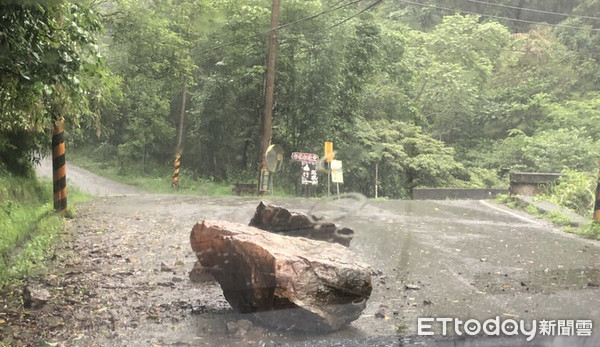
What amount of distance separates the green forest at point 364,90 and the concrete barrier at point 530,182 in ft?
1.81

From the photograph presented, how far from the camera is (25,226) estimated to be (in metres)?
6.32

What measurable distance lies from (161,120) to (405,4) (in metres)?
7.36

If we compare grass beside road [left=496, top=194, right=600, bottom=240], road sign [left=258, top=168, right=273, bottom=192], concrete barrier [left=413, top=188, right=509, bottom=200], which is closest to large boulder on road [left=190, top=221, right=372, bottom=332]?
grass beside road [left=496, top=194, right=600, bottom=240]

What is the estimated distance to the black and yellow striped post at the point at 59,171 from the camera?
800 cm

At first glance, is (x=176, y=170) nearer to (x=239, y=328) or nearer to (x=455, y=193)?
(x=455, y=193)

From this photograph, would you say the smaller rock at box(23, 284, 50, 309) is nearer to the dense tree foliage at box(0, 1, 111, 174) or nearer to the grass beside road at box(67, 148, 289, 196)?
the dense tree foliage at box(0, 1, 111, 174)

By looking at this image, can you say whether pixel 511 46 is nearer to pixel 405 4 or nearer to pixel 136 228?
pixel 405 4

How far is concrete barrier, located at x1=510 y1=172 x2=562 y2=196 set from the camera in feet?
41.8

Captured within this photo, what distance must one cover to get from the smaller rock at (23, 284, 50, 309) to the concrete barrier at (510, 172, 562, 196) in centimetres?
1133

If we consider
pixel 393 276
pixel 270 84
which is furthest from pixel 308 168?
pixel 393 276

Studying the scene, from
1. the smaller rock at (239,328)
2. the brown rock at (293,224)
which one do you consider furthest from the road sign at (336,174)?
the smaller rock at (239,328)

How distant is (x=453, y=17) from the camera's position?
1598cm

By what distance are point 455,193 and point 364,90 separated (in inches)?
184

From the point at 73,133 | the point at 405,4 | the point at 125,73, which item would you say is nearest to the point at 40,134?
the point at 73,133
